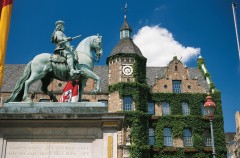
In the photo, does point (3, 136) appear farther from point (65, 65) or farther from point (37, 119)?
point (65, 65)

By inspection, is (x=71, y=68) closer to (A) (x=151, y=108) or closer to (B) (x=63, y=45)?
(B) (x=63, y=45)

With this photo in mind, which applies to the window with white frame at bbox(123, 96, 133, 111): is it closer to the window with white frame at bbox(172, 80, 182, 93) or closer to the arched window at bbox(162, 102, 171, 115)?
the arched window at bbox(162, 102, 171, 115)

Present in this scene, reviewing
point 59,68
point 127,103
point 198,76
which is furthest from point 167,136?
point 59,68

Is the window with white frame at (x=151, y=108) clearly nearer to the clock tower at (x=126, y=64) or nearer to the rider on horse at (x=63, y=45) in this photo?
the clock tower at (x=126, y=64)

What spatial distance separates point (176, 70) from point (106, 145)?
36905 millimetres

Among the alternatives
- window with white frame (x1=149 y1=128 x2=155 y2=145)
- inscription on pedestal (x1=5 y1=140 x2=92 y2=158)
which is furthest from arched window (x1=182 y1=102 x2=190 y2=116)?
inscription on pedestal (x1=5 y1=140 x2=92 y2=158)

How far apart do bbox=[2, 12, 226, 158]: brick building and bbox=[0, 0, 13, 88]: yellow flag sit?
2728cm

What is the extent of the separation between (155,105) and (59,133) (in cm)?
3361

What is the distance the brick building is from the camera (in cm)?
4531

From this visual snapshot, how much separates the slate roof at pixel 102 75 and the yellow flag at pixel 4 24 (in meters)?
30.9

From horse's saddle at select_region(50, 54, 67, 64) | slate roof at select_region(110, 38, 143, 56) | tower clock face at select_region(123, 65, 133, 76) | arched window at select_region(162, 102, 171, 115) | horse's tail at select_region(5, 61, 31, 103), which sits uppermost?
slate roof at select_region(110, 38, 143, 56)

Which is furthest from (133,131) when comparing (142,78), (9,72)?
(9,72)

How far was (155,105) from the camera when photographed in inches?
1907

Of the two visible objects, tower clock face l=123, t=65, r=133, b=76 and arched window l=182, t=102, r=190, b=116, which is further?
arched window l=182, t=102, r=190, b=116
